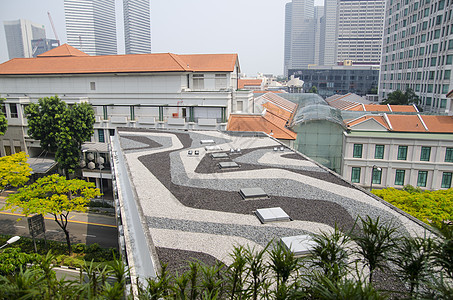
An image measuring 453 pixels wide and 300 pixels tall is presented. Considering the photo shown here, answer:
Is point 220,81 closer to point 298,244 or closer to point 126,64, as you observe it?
point 126,64

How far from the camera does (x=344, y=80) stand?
529 ft

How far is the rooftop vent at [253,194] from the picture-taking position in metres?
20.3

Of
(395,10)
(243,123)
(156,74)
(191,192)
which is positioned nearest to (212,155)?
(191,192)

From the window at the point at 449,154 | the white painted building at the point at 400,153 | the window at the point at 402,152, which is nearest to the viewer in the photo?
the window at the point at 449,154

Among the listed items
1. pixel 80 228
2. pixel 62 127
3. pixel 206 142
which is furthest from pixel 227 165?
pixel 62 127

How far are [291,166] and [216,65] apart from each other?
31.8 meters

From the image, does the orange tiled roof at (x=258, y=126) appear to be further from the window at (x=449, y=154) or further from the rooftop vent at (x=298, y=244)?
the rooftop vent at (x=298, y=244)

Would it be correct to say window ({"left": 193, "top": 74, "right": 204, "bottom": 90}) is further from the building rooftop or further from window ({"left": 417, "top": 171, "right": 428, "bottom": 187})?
window ({"left": 417, "top": 171, "right": 428, "bottom": 187})

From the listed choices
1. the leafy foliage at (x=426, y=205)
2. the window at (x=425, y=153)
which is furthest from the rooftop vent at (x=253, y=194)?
the window at (x=425, y=153)

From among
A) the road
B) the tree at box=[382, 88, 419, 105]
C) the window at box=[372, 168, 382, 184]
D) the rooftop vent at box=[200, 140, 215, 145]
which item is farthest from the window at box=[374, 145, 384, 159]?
the tree at box=[382, 88, 419, 105]

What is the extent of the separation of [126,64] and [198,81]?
12743 millimetres

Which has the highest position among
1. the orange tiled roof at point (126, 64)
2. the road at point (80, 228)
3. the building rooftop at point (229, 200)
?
the orange tiled roof at point (126, 64)

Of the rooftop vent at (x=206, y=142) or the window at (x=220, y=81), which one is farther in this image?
the window at (x=220, y=81)

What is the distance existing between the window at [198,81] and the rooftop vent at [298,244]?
43542mm
